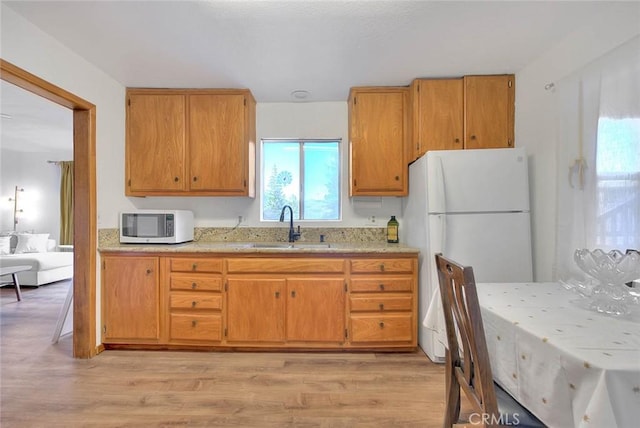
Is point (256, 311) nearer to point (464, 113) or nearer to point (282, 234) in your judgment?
point (282, 234)

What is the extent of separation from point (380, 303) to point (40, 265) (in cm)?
517

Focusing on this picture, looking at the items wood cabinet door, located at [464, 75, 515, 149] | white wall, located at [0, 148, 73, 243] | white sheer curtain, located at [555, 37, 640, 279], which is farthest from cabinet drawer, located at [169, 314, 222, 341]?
white wall, located at [0, 148, 73, 243]

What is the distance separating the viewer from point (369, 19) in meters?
1.70

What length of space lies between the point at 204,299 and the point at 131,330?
26.3 inches

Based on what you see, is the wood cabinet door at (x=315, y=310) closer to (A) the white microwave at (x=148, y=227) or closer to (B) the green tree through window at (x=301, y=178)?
(B) the green tree through window at (x=301, y=178)

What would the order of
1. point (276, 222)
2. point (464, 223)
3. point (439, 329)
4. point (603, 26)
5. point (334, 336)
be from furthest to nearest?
point (276, 222) → point (334, 336) → point (464, 223) → point (603, 26) → point (439, 329)

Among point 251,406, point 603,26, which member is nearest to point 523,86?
point 603,26

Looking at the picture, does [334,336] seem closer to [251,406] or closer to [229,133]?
[251,406]

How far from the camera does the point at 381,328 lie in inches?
89.9

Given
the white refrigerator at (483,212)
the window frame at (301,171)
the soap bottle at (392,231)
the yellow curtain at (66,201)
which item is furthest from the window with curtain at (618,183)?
the yellow curtain at (66,201)

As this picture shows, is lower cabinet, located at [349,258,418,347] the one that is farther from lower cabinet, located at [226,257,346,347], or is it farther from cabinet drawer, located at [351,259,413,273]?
lower cabinet, located at [226,257,346,347]

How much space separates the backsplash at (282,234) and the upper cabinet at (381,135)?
0.56 m

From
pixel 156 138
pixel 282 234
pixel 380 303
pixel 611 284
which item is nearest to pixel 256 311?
pixel 282 234

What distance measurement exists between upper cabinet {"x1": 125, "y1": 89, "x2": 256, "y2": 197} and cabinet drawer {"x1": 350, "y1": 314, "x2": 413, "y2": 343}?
1622mm
